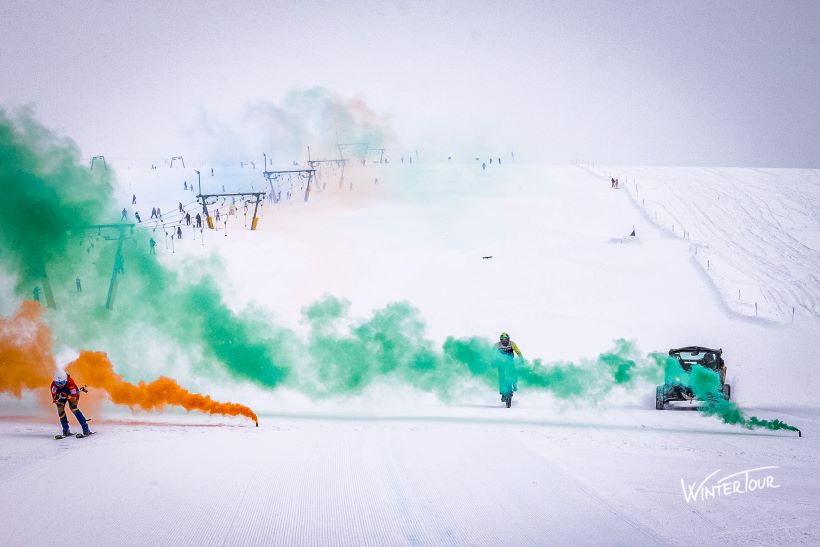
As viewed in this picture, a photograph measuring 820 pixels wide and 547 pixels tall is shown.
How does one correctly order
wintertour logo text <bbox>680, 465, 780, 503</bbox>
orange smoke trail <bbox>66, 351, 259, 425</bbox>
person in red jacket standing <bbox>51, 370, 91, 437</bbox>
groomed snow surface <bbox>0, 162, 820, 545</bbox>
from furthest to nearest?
orange smoke trail <bbox>66, 351, 259, 425</bbox>, person in red jacket standing <bbox>51, 370, 91, 437</bbox>, wintertour logo text <bbox>680, 465, 780, 503</bbox>, groomed snow surface <bbox>0, 162, 820, 545</bbox>

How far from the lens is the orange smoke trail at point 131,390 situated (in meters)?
18.5

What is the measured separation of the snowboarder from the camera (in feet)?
67.9

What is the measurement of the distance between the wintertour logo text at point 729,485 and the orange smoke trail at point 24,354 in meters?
17.0

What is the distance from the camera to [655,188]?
214 feet

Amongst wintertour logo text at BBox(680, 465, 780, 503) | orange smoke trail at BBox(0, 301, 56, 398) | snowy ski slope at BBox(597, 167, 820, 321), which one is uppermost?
snowy ski slope at BBox(597, 167, 820, 321)

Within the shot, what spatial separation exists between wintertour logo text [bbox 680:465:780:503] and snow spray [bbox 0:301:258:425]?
10.5m

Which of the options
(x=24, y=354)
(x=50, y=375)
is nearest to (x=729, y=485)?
(x=50, y=375)

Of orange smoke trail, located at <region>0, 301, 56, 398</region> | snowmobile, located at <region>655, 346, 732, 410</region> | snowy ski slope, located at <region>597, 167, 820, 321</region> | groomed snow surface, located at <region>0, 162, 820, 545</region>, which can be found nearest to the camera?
groomed snow surface, located at <region>0, 162, 820, 545</region>

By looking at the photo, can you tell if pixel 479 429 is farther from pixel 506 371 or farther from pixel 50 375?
pixel 50 375

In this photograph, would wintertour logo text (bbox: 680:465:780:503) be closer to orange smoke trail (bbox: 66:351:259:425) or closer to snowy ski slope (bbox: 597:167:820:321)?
orange smoke trail (bbox: 66:351:259:425)

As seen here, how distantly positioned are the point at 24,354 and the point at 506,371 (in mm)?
14092

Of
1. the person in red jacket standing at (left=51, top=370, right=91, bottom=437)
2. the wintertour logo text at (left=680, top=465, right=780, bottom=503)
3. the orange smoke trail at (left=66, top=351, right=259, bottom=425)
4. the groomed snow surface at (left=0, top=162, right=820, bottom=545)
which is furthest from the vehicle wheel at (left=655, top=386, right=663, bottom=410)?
the person in red jacket standing at (left=51, top=370, right=91, bottom=437)

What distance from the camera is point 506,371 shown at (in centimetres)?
2078

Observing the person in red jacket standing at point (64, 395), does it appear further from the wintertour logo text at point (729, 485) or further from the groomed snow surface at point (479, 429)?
the wintertour logo text at point (729, 485)
